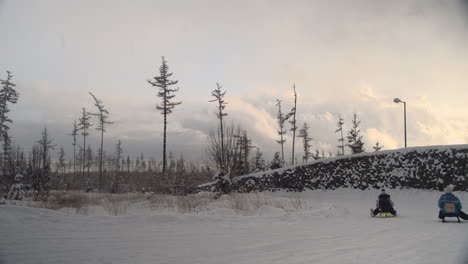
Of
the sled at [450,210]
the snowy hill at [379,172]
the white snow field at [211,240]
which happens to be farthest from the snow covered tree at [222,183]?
the sled at [450,210]

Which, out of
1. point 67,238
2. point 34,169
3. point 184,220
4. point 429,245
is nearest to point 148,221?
point 184,220

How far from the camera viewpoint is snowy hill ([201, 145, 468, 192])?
734 inches

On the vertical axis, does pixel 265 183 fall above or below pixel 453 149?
below

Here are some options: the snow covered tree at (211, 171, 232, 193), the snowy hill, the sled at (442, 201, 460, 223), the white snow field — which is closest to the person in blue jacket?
the sled at (442, 201, 460, 223)

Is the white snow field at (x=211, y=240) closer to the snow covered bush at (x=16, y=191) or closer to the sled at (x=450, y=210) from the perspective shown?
the sled at (x=450, y=210)

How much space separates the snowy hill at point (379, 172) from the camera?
18641mm

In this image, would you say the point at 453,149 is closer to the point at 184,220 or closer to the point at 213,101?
the point at 184,220

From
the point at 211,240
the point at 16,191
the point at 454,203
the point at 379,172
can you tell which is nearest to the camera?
the point at 211,240

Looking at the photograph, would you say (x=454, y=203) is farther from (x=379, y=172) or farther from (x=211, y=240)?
(x=379, y=172)

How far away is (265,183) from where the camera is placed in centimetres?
2755

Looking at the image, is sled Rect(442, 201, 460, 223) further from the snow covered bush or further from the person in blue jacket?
the snow covered bush

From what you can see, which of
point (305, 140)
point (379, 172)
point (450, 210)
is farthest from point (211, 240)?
point (305, 140)

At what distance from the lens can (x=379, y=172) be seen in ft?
70.7

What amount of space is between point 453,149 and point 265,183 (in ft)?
45.7
